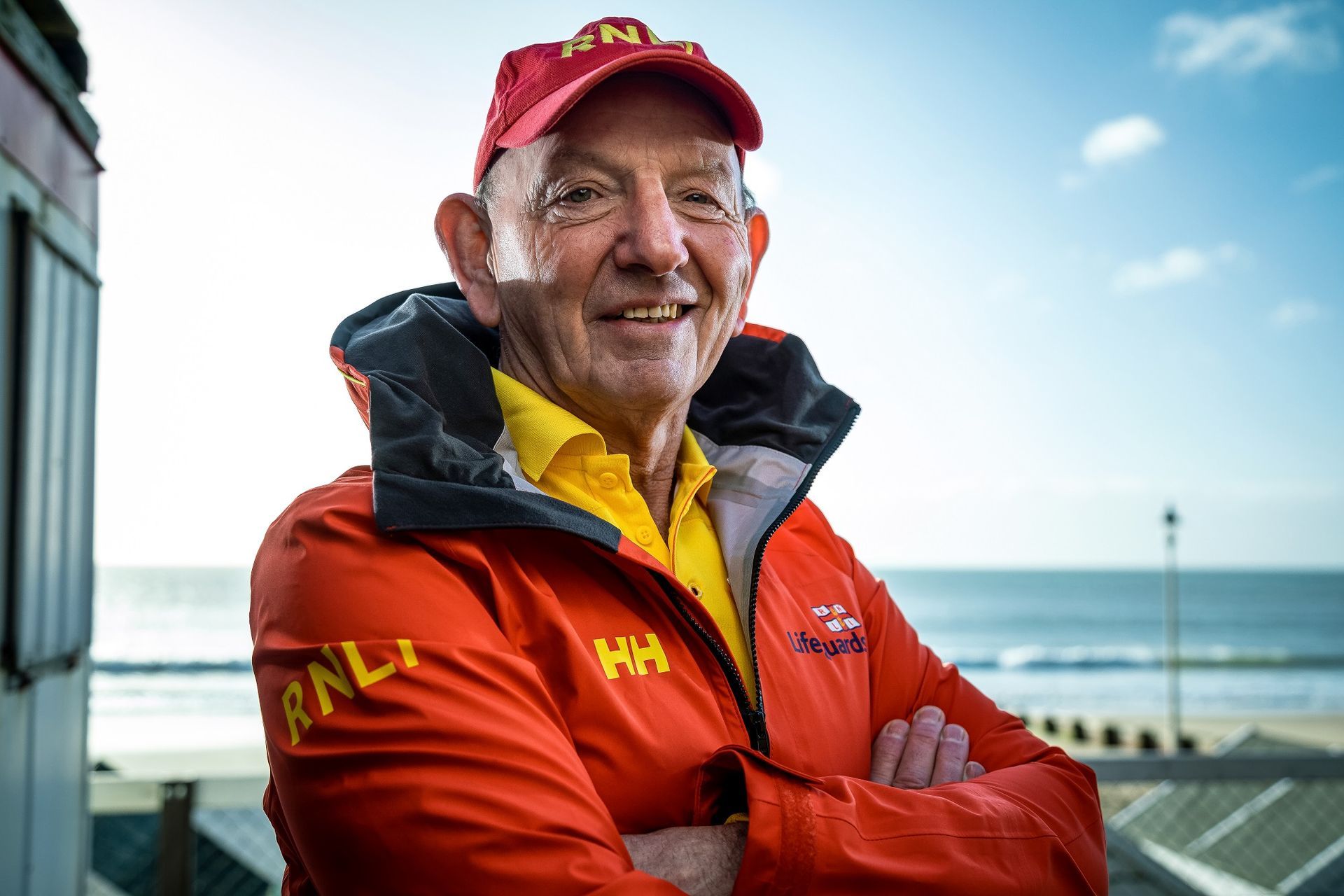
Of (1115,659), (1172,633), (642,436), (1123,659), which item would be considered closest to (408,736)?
(642,436)

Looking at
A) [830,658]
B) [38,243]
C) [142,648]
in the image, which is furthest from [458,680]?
[142,648]

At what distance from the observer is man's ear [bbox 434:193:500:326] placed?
5.67ft

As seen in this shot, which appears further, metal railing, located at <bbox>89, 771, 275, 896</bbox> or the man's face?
metal railing, located at <bbox>89, 771, 275, 896</bbox>

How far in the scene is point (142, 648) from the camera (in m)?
31.5

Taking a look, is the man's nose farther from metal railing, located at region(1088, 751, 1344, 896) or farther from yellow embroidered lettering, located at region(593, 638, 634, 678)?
metal railing, located at region(1088, 751, 1344, 896)

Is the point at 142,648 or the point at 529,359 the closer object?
the point at 529,359

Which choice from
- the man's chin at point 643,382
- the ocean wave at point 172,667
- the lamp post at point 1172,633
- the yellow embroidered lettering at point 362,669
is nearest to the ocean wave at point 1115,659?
the ocean wave at point 172,667

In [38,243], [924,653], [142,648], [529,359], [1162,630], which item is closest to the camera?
[529,359]

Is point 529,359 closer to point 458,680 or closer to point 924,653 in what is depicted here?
point 458,680

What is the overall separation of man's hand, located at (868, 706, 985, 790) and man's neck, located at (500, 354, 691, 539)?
1.78 ft

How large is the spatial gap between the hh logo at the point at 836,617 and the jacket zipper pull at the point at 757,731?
38 cm

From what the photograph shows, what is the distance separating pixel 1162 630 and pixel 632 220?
159 ft

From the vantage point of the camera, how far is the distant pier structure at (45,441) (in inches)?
96.6

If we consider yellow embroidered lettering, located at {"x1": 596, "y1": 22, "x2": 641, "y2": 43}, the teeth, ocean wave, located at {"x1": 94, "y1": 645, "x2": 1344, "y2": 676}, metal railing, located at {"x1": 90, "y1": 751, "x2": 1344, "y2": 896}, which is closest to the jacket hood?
the teeth
